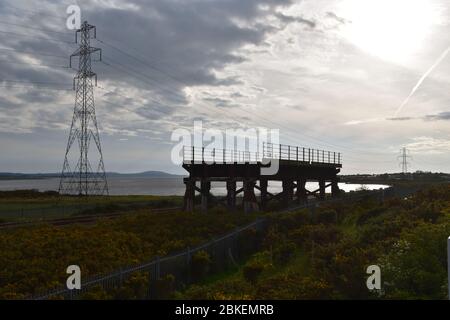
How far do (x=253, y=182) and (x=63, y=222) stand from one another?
13.0 metres

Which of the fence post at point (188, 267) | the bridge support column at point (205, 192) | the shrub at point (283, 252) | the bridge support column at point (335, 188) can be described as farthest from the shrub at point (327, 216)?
the bridge support column at point (335, 188)

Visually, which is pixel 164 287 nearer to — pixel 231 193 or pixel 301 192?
pixel 231 193

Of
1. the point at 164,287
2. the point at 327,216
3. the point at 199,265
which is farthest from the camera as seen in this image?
the point at 327,216

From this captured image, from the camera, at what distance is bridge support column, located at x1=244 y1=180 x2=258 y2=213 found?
30531mm

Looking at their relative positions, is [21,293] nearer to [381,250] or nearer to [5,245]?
[5,245]

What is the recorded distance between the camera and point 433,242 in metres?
13.2

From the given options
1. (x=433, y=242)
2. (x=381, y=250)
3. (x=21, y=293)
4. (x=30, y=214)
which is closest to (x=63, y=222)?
(x=30, y=214)

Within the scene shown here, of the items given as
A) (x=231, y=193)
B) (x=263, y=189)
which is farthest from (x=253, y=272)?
(x=263, y=189)

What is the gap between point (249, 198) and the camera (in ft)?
101

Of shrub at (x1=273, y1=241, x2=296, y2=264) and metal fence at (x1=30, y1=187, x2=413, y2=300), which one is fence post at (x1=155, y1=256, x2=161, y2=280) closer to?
metal fence at (x1=30, y1=187, x2=413, y2=300)

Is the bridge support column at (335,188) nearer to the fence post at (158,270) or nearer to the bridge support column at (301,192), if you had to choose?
the bridge support column at (301,192)

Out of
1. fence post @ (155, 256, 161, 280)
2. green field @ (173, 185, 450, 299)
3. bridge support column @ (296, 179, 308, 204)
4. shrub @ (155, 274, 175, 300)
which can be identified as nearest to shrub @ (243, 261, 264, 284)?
green field @ (173, 185, 450, 299)
